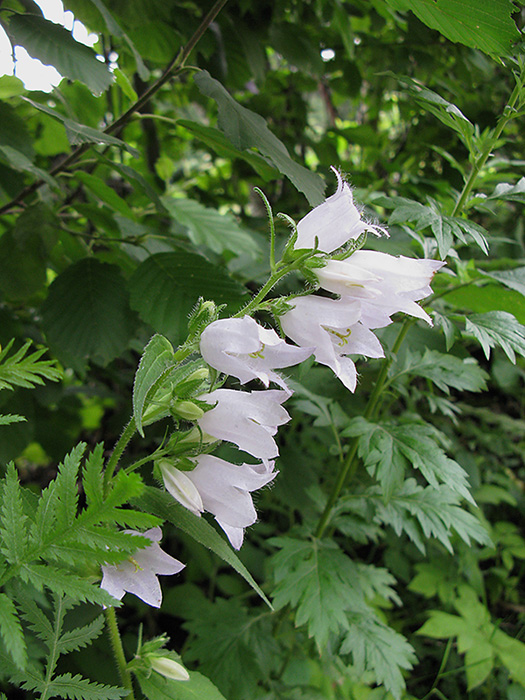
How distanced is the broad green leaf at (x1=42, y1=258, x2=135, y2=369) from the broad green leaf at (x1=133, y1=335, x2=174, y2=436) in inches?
22.5

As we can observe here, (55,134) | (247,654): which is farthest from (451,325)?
(55,134)

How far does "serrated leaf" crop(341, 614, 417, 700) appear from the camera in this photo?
1148mm

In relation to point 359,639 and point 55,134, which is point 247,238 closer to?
point 55,134

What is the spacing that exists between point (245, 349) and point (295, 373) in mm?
798

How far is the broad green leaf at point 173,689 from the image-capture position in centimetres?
75

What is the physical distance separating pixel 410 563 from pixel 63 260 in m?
1.72

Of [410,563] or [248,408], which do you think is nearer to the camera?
[248,408]

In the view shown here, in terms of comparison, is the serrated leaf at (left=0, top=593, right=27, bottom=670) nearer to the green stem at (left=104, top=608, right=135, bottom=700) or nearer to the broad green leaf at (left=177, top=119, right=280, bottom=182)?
the green stem at (left=104, top=608, right=135, bottom=700)

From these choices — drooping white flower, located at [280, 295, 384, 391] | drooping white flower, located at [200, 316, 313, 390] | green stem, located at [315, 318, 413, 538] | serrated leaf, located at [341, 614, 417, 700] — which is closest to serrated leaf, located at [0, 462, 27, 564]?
drooping white flower, located at [200, 316, 313, 390]

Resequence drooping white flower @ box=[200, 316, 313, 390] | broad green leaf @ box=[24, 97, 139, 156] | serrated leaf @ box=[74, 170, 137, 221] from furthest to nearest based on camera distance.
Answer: serrated leaf @ box=[74, 170, 137, 221]
broad green leaf @ box=[24, 97, 139, 156]
drooping white flower @ box=[200, 316, 313, 390]

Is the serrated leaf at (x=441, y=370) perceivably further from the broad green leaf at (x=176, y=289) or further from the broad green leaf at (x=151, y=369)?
the broad green leaf at (x=151, y=369)

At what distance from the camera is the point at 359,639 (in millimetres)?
1192

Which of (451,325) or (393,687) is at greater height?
(451,325)

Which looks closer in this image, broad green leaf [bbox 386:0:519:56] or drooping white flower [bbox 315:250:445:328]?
drooping white flower [bbox 315:250:445:328]
